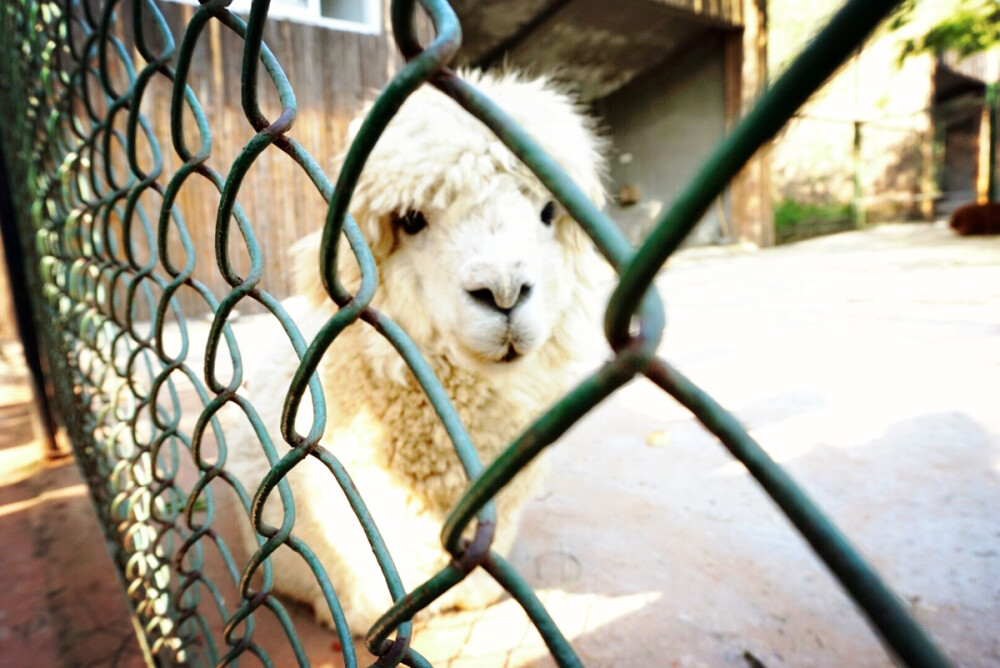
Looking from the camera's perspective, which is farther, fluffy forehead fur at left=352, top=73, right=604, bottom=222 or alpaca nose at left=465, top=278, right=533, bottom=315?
fluffy forehead fur at left=352, top=73, right=604, bottom=222

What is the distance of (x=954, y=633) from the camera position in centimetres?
133

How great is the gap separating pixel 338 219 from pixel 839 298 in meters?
5.99

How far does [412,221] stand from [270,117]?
4.57m

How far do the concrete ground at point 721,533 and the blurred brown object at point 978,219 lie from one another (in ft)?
26.6

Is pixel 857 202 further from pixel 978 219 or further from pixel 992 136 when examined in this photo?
pixel 978 219

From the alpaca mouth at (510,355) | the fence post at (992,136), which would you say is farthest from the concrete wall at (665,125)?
the alpaca mouth at (510,355)

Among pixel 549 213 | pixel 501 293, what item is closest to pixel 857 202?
pixel 549 213

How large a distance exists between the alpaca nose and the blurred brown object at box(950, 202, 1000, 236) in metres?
11.8

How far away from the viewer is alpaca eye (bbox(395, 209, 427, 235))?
1.54 metres

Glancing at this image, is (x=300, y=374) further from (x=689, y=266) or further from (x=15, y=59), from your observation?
(x=689, y=266)

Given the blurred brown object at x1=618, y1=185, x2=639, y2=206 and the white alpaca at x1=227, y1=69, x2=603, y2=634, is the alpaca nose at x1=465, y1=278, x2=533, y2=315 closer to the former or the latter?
the white alpaca at x1=227, y1=69, x2=603, y2=634

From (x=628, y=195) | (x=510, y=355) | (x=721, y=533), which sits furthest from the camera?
(x=628, y=195)

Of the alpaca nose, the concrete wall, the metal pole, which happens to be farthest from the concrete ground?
the concrete wall

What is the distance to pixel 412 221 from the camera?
1550 mm
